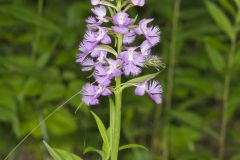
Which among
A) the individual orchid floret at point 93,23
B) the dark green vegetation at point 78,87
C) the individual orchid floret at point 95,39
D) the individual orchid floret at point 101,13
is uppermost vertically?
the individual orchid floret at point 101,13

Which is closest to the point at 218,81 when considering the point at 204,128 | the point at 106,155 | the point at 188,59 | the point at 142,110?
the point at 188,59

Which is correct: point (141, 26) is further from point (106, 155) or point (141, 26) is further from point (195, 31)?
point (195, 31)

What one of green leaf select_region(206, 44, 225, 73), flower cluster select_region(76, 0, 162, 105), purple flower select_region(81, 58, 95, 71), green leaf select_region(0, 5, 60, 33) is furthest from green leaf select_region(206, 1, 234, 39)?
purple flower select_region(81, 58, 95, 71)

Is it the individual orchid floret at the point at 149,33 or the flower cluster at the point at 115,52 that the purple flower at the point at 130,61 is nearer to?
the flower cluster at the point at 115,52

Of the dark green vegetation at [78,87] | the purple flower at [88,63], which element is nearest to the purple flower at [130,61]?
the purple flower at [88,63]

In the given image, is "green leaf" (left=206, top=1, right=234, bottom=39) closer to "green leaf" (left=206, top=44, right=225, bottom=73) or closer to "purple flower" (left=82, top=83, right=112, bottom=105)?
"green leaf" (left=206, top=44, right=225, bottom=73)
